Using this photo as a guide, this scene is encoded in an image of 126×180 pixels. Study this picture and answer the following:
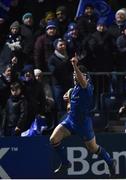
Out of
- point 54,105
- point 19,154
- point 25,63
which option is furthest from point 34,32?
point 19,154

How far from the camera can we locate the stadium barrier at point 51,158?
14547 millimetres

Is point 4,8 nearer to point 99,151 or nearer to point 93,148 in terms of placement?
point 93,148

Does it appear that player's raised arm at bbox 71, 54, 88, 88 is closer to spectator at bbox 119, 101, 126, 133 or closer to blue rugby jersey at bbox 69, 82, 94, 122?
blue rugby jersey at bbox 69, 82, 94, 122

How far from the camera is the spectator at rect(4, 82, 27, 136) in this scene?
15.1 meters

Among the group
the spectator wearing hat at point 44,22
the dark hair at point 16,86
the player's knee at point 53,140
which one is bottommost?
the player's knee at point 53,140

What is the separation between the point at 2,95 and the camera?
15484 mm

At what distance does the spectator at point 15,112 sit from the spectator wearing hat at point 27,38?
3.26ft

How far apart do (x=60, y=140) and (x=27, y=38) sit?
275 cm

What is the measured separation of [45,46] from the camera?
15.6 m

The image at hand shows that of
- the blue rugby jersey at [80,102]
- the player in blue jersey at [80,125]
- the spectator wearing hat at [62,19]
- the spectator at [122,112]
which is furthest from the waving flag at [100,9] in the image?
the blue rugby jersey at [80,102]

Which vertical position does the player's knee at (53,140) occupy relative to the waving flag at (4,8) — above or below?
below

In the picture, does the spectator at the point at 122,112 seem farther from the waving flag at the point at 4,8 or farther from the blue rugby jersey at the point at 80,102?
the waving flag at the point at 4,8

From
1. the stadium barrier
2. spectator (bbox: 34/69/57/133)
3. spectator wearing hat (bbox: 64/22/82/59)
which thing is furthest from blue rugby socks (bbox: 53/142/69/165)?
spectator wearing hat (bbox: 64/22/82/59)

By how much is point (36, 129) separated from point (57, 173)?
0.94 metres
